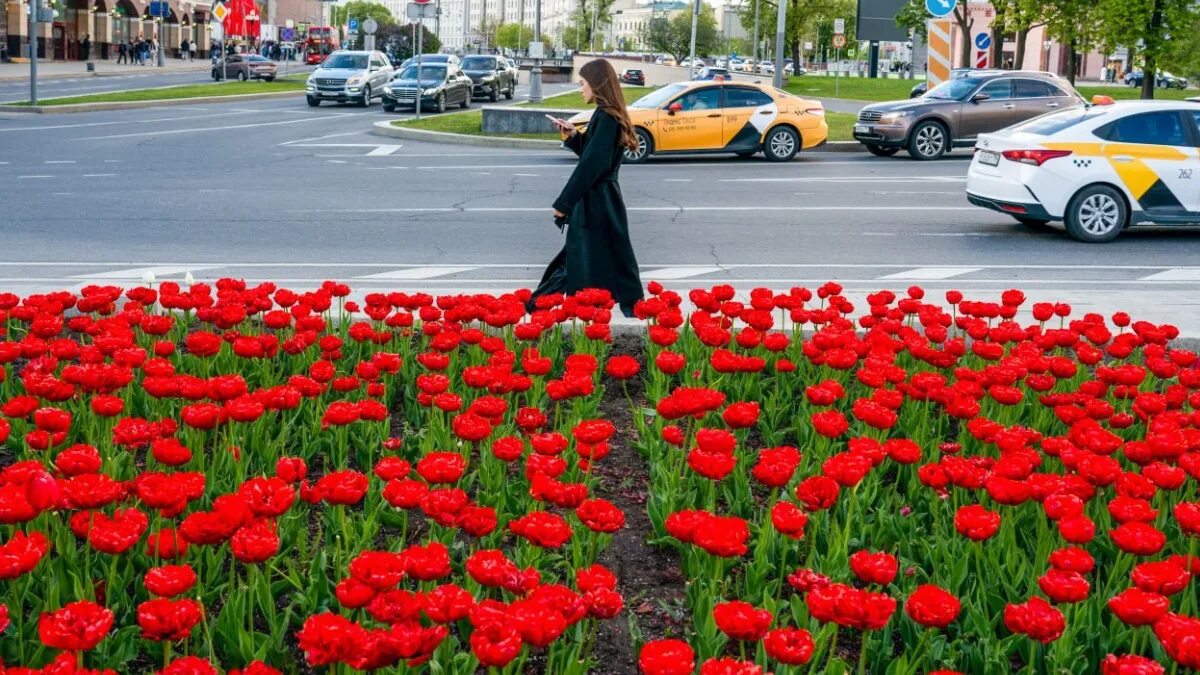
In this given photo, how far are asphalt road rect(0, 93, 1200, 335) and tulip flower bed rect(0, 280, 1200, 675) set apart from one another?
4.05 metres

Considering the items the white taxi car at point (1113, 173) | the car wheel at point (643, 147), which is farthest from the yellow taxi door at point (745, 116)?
the white taxi car at point (1113, 173)

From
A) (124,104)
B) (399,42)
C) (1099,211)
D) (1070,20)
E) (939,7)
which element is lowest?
(1099,211)

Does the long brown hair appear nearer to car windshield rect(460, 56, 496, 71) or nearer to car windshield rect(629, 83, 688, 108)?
car windshield rect(629, 83, 688, 108)

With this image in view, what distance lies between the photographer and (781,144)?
984 inches

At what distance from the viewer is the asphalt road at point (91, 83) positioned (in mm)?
43000

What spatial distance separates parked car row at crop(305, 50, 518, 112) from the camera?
41.2m

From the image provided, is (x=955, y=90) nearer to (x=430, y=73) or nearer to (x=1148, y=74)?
(x=1148, y=74)

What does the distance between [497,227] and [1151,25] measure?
2878 centimetres

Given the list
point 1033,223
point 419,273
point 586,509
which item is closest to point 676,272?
point 419,273

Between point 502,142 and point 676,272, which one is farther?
point 502,142

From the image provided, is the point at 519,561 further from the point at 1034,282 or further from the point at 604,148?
the point at 1034,282

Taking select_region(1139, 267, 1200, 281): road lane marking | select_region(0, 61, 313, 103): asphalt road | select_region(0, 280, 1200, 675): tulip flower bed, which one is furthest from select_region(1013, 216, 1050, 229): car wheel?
select_region(0, 61, 313, 103): asphalt road

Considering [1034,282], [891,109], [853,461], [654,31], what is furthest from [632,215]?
[654,31]

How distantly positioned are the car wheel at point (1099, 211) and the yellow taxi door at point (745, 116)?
10459 millimetres
